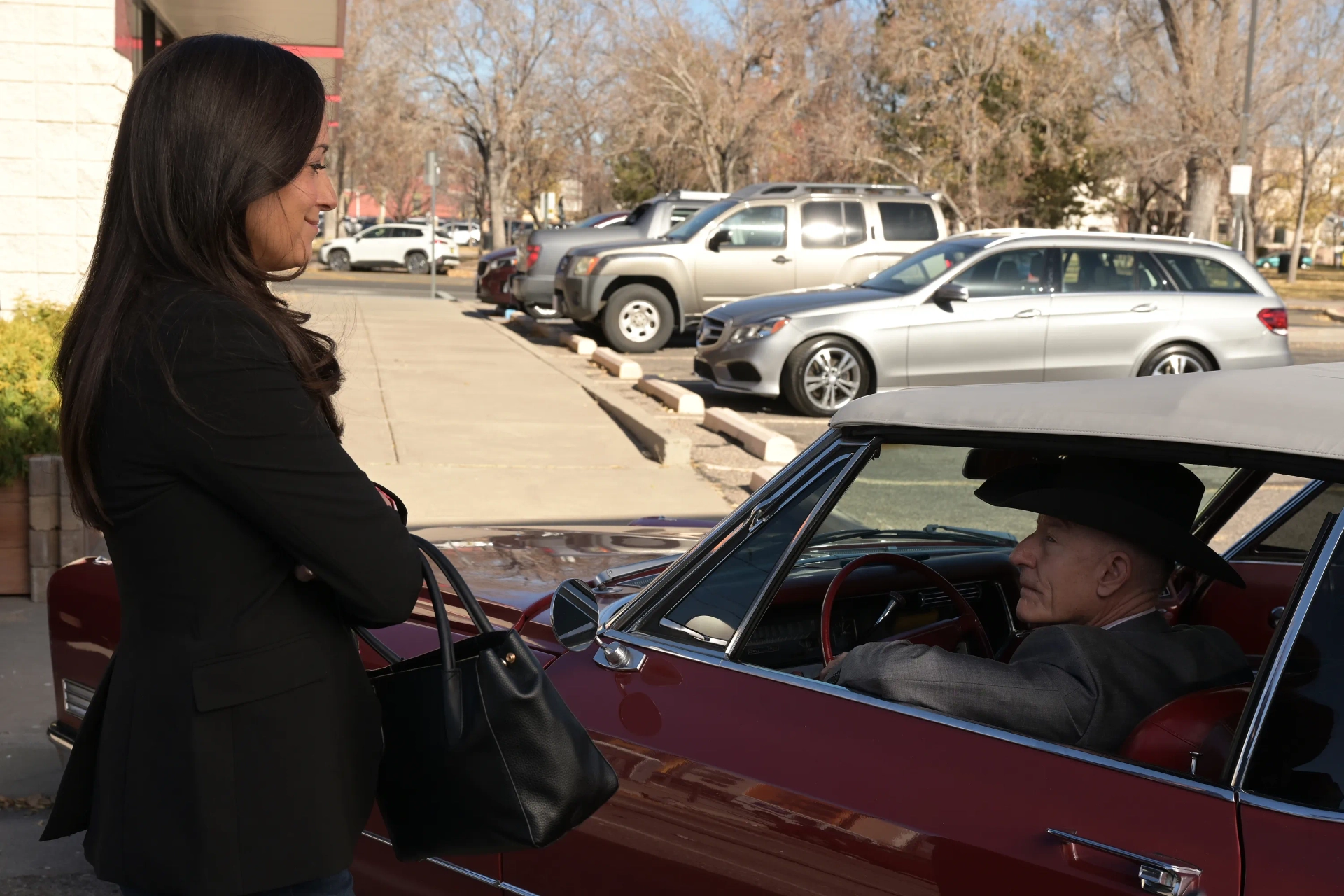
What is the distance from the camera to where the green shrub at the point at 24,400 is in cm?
571

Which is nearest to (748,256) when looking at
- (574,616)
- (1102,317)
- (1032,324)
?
(1032,324)

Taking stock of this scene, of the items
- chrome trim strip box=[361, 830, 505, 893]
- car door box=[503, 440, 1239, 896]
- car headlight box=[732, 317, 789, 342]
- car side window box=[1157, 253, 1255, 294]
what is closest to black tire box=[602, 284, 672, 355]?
car headlight box=[732, 317, 789, 342]

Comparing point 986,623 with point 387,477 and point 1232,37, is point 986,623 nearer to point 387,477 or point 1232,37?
point 387,477

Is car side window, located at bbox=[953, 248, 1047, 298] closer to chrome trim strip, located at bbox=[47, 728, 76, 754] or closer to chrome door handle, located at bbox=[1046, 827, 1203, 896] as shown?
chrome trim strip, located at bbox=[47, 728, 76, 754]

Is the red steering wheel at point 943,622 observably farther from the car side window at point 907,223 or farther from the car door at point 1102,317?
the car side window at point 907,223

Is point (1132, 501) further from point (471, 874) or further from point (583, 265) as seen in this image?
point (583, 265)

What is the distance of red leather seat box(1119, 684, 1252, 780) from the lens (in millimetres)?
1941

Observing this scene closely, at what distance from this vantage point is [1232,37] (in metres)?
35.8

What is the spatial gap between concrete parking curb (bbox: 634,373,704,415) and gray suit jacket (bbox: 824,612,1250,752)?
30.9ft

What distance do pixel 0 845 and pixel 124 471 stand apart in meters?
2.81

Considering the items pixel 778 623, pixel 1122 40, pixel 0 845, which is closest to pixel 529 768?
pixel 778 623

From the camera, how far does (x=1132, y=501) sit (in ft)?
7.66

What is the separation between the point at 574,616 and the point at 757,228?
14918mm

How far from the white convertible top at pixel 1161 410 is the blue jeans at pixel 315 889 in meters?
1.15
